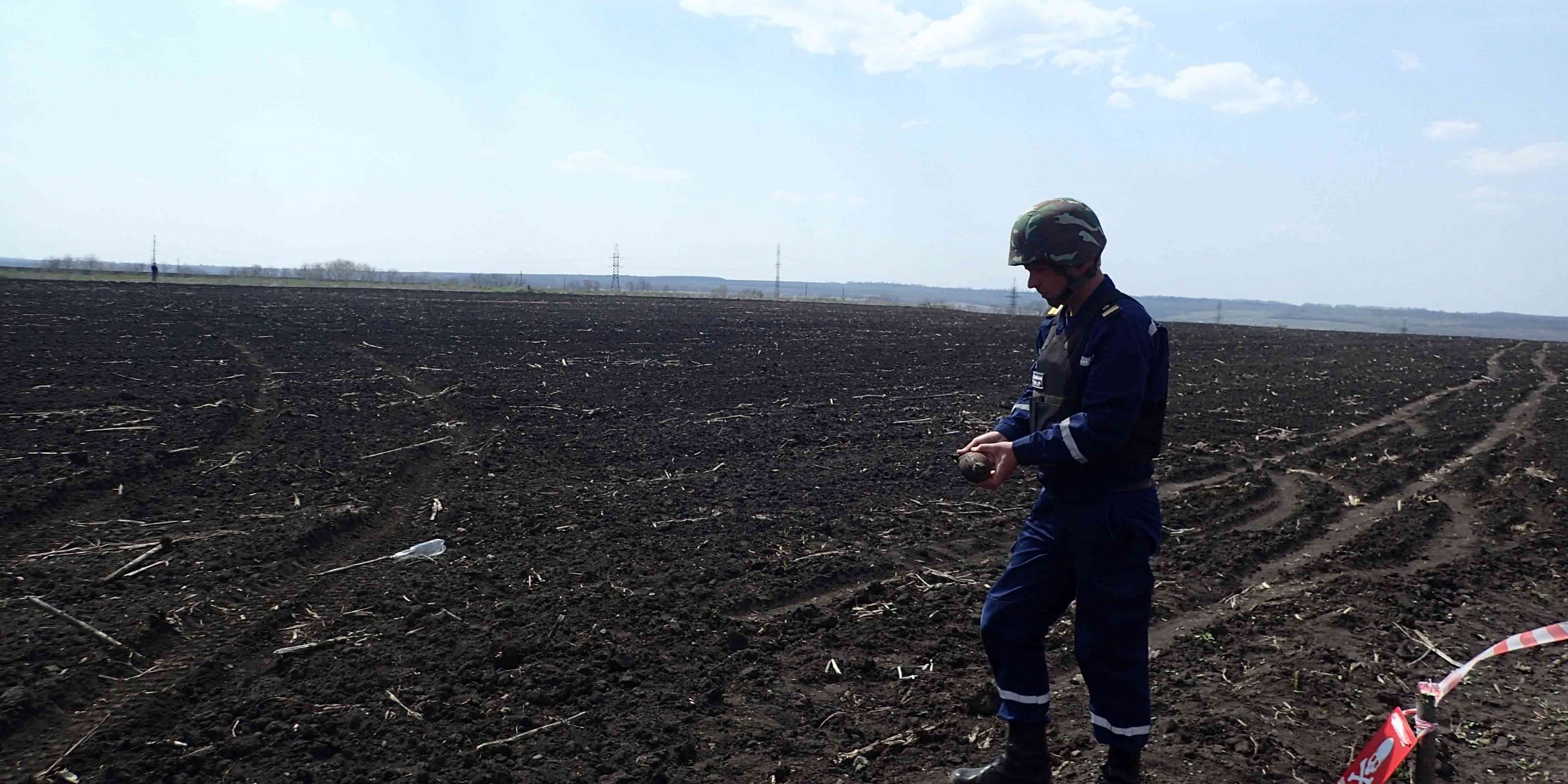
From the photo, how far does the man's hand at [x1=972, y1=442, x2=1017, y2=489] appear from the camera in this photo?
351 cm

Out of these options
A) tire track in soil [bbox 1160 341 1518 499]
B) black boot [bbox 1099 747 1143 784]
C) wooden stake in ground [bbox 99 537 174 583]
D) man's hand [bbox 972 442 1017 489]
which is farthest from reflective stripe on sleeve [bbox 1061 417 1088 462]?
tire track in soil [bbox 1160 341 1518 499]

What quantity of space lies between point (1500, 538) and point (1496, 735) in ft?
14.5

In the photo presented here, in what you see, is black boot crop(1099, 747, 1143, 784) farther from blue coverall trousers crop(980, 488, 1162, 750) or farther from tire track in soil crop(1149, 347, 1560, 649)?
tire track in soil crop(1149, 347, 1560, 649)

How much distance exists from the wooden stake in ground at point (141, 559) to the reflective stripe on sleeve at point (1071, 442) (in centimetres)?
575

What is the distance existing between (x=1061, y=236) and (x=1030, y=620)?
1.41 metres

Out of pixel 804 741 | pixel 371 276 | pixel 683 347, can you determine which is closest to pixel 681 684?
pixel 804 741

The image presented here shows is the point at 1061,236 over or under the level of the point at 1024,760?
over

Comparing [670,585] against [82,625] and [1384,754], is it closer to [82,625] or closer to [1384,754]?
[82,625]

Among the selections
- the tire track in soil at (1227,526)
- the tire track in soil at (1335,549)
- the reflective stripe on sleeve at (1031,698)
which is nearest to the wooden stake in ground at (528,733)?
the tire track in soil at (1227,526)

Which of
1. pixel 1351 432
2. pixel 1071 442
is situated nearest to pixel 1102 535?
pixel 1071 442

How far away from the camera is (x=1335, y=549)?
740 centimetres

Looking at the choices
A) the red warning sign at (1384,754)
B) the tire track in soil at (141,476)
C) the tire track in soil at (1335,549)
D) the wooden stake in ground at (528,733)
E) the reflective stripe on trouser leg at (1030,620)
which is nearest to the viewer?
the red warning sign at (1384,754)

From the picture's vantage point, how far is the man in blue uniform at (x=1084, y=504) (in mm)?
3375

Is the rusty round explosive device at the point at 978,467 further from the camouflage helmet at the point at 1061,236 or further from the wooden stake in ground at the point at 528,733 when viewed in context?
the wooden stake in ground at the point at 528,733
